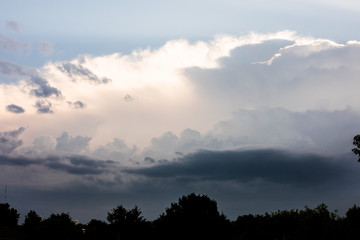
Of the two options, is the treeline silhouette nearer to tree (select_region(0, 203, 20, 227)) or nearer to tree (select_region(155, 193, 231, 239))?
tree (select_region(155, 193, 231, 239))

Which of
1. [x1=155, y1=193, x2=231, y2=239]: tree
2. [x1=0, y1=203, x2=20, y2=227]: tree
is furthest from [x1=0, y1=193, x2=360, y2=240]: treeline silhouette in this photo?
[x1=0, y1=203, x2=20, y2=227]: tree

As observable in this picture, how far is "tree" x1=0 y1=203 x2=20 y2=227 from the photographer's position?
141125 mm

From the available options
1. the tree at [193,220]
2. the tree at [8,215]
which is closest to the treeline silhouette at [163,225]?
the tree at [193,220]

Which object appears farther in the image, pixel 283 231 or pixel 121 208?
pixel 121 208

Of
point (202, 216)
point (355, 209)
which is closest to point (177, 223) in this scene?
point (202, 216)

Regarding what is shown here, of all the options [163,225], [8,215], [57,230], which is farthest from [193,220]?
[8,215]

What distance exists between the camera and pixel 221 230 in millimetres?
85375

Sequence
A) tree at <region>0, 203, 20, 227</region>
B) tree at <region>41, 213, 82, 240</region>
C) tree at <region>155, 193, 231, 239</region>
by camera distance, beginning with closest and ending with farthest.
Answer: tree at <region>41, 213, 82, 240</region> < tree at <region>155, 193, 231, 239</region> < tree at <region>0, 203, 20, 227</region>

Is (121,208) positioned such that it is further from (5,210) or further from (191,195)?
(5,210)

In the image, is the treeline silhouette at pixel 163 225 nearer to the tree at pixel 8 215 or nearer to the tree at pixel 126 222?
the tree at pixel 126 222

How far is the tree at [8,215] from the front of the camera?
141m

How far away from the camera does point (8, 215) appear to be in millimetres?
145625

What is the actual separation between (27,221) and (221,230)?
206 ft

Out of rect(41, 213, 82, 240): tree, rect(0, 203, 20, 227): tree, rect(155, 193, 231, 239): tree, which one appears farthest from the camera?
rect(0, 203, 20, 227): tree
